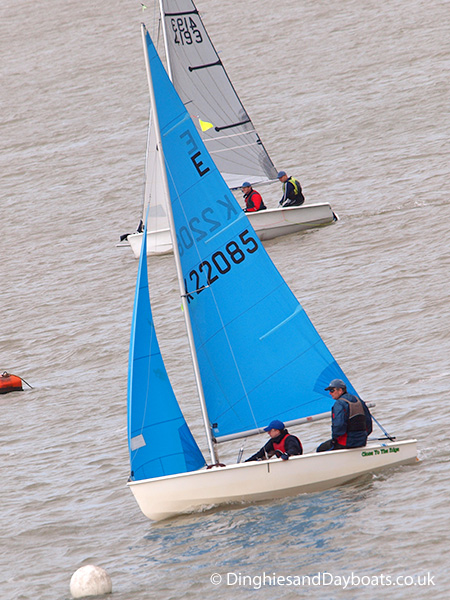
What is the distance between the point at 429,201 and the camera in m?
27.1

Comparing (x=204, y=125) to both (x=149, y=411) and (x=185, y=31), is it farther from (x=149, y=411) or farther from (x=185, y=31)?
(x=149, y=411)

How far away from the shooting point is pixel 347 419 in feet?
42.7

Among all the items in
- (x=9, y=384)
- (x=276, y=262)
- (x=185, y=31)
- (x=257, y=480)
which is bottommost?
(x=276, y=262)

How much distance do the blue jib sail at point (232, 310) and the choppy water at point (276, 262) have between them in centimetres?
139

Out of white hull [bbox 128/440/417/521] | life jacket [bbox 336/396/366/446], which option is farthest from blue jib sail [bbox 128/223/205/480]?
life jacket [bbox 336/396/366/446]

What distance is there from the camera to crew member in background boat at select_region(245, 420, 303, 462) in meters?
13.2

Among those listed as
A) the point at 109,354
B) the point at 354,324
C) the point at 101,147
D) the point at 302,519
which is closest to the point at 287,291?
the point at 302,519

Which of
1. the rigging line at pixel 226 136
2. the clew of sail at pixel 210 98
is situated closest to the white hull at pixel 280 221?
the clew of sail at pixel 210 98

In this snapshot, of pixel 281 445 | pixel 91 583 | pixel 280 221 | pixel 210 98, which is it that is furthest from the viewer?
pixel 210 98

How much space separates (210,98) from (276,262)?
194 inches

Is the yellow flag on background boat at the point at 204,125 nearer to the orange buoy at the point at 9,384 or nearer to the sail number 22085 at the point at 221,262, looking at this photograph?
the orange buoy at the point at 9,384

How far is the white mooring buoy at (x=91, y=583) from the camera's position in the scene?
1171 cm

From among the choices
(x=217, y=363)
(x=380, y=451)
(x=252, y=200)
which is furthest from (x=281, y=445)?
(x=252, y=200)

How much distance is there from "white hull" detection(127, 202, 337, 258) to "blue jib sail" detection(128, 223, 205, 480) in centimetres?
1213
